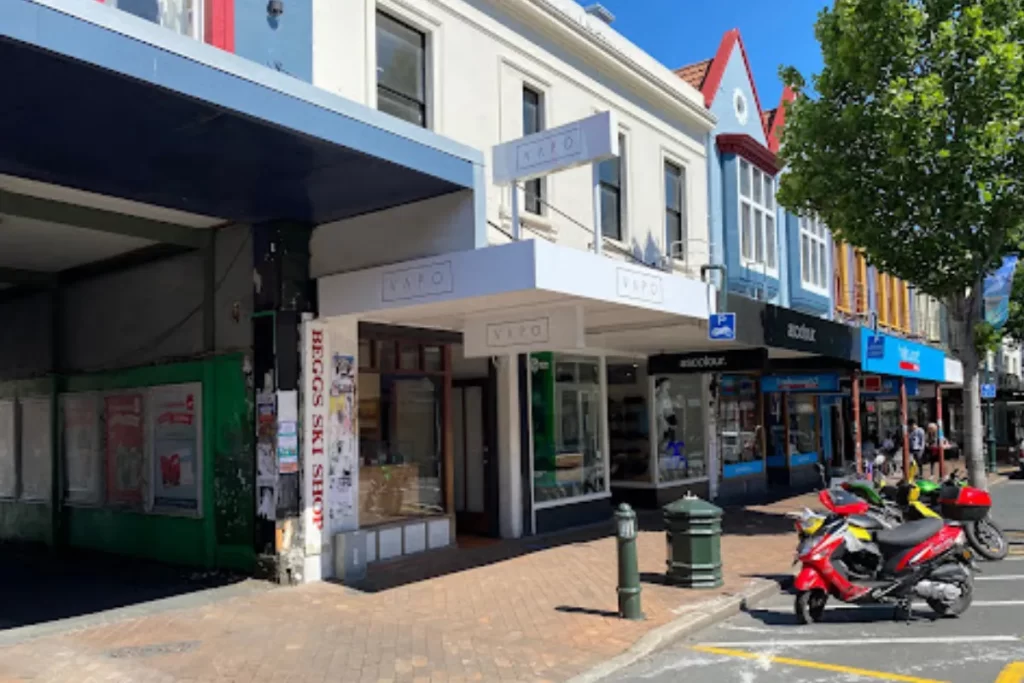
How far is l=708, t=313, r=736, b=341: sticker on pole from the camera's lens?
408 inches

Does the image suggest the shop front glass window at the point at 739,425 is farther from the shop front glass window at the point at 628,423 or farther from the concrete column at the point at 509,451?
the concrete column at the point at 509,451

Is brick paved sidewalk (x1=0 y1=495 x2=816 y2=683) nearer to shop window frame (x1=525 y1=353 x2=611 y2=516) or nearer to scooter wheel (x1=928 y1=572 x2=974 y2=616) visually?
scooter wheel (x1=928 y1=572 x2=974 y2=616)

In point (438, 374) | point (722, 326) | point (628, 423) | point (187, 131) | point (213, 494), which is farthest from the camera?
point (628, 423)

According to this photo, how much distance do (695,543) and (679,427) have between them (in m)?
7.56

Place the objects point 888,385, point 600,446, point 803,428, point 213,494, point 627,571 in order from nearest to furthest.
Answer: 1. point 627,571
2. point 213,494
3. point 600,446
4. point 888,385
5. point 803,428

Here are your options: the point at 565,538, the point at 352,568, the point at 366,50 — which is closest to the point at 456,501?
the point at 565,538

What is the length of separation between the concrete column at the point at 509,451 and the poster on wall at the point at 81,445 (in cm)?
538

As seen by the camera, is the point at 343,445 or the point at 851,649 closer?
the point at 851,649

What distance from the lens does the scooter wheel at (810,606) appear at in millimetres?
7637

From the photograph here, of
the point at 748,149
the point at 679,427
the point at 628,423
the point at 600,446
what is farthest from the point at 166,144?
the point at 748,149

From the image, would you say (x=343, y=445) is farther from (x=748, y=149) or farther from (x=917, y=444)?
(x=917, y=444)

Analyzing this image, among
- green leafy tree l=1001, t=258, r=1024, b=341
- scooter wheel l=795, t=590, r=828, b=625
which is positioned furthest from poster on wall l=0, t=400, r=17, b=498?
green leafy tree l=1001, t=258, r=1024, b=341

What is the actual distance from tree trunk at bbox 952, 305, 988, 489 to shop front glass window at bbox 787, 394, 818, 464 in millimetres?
8391

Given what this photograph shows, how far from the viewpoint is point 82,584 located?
9727 millimetres
